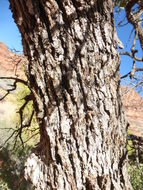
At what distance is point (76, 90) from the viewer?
4.25 ft

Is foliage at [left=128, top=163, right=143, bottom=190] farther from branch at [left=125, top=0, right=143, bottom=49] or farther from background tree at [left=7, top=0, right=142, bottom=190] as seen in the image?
background tree at [left=7, top=0, right=142, bottom=190]

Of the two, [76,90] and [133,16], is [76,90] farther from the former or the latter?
[133,16]

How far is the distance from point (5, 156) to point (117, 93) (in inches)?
413

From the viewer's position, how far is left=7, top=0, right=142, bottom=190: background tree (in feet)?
4.19

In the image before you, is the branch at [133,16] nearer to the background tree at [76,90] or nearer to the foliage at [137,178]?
the background tree at [76,90]

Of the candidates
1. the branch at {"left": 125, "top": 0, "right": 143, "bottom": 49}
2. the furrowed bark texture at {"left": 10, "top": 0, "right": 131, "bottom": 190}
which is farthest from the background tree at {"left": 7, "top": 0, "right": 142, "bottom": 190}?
the branch at {"left": 125, "top": 0, "right": 143, "bottom": 49}

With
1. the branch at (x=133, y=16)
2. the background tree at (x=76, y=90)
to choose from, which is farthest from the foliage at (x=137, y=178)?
the background tree at (x=76, y=90)

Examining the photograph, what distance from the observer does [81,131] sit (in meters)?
1.28

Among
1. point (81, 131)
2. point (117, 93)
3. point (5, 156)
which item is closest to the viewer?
point (81, 131)

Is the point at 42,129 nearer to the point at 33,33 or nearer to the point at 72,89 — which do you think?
the point at 72,89

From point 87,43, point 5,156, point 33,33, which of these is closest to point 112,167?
point 87,43

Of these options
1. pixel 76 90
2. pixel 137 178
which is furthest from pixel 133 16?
pixel 137 178

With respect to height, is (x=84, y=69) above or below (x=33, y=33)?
below

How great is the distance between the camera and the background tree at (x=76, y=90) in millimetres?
1276
